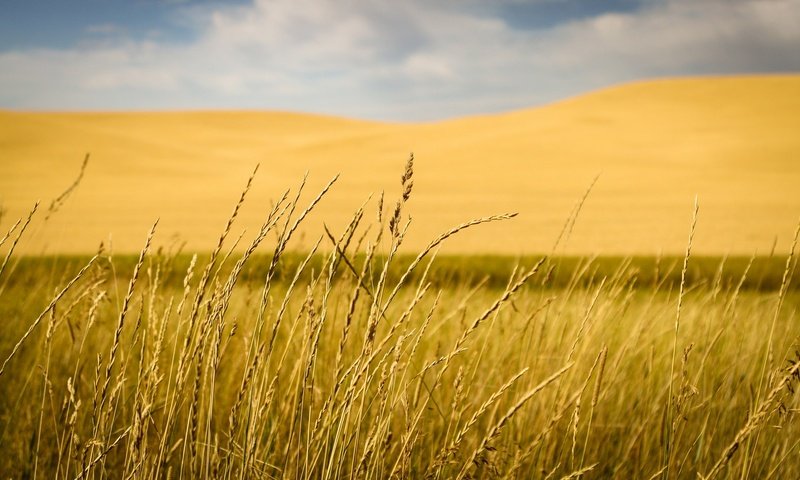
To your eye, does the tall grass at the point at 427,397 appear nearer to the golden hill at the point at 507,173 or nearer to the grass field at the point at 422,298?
the grass field at the point at 422,298

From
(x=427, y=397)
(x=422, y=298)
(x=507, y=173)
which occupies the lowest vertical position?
(x=427, y=397)

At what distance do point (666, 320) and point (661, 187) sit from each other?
1574 cm

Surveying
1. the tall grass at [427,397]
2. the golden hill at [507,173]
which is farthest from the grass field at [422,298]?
the golden hill at [507,173]

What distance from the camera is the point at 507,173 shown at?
72.6ft

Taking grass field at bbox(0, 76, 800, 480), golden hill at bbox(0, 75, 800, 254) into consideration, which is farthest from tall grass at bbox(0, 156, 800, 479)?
golden hill at bbox(0, 75, 800, 254)

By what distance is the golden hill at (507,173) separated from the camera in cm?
891

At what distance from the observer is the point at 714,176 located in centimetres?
1964

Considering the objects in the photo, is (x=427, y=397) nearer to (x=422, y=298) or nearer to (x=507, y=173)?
(x=422, y=298)

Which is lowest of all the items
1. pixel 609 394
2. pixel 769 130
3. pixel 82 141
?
pixel 609 394

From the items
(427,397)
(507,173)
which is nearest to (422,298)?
(427,397)

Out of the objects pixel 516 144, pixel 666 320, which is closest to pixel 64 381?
pixel 666 320

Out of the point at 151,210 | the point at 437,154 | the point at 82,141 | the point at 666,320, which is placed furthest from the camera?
the point at 82,141

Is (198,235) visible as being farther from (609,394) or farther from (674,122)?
(674,122)

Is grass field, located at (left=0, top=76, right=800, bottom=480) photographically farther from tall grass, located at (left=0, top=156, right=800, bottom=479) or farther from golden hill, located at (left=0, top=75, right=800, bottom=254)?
golden hill, located at (left=0, top=75, right=800, bottom=254)
